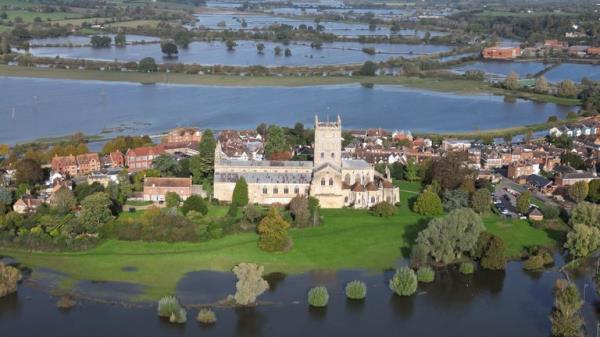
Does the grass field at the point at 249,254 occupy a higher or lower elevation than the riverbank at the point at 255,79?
lower

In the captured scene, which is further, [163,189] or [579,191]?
Answer: [579,191]

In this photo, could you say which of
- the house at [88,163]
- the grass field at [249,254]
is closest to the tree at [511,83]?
the grass field at [249,254]

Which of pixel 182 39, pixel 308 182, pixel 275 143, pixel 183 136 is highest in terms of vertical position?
pixel 182 39

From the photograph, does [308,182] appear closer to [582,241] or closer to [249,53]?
[582,241]

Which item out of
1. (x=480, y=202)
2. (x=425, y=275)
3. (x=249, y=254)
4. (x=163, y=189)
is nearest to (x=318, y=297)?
(x=425, y=275)

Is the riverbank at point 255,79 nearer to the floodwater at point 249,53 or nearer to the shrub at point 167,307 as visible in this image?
the floodwater at point 249,53

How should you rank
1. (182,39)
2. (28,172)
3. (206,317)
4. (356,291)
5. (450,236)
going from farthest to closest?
1. (182,39)
2. (28,172)
3. (450,236)
4. (356,291)
5. (206,317)

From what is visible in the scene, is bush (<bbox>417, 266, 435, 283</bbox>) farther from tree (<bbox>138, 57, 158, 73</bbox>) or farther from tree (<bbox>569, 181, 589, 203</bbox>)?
tree (<bbox>138, 57, 158, 73</bbox>)
